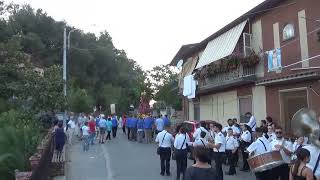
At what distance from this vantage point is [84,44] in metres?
59.2

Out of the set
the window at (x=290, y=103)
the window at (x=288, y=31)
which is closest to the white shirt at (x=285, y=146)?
the window at (x=290, y=103)

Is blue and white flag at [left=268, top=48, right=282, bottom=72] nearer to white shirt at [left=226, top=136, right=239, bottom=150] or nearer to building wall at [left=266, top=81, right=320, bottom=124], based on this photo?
building wall at [left=266, top=81, right=320, bottom=124]

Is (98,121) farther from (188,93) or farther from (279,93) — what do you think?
(279,93)

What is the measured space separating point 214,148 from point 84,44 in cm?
4683

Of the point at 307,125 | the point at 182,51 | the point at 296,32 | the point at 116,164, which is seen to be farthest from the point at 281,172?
the point at 182,51

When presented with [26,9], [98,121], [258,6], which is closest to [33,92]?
[98,121]

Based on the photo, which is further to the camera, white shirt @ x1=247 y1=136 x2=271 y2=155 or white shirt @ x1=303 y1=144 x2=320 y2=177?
white shirt @ x1=247 y1=136 x2=271 y2=155

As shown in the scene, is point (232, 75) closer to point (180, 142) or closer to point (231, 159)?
point (231, 159)

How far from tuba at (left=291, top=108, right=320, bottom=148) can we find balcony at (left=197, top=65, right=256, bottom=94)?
11665 millimetres

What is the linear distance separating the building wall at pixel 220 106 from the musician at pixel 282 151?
41.2ft

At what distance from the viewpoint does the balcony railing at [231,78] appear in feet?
68.7

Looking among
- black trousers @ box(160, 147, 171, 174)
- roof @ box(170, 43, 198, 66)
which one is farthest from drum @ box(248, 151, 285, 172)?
roof @ box(170, 43, 198, 66)

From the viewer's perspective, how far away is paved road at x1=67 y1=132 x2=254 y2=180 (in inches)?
608

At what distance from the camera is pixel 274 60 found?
1848cm
